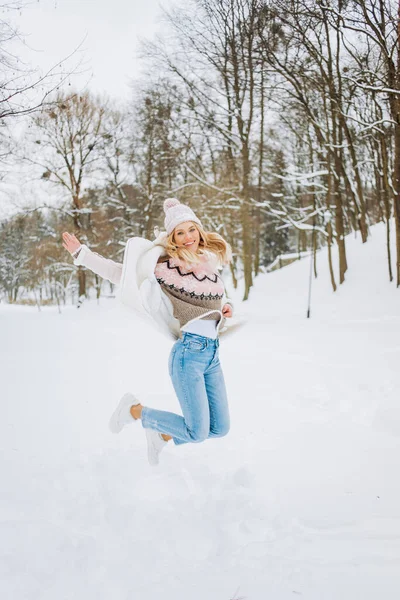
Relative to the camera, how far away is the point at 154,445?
322 cm

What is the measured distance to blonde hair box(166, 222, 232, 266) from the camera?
9.52ft

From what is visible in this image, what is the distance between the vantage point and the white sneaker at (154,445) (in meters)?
3.20

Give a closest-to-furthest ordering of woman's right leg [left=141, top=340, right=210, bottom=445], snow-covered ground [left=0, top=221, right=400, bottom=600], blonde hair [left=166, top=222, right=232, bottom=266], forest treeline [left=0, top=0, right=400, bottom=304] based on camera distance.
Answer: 1. snow-covered ground [left=0, top=221, right=400, bottom=600]
2. woman's right leg [left=141, top=340, right=210, bottom=445]
3. blonde hair [left=166, top=222, right=232, bottom=266]
4. forest treeline [left=0, top=0, right=400, bottom=304]

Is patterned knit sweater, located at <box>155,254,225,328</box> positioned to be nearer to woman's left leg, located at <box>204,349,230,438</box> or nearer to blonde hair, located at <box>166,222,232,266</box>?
blonde hair, located at <box>166,222,232,266</box>

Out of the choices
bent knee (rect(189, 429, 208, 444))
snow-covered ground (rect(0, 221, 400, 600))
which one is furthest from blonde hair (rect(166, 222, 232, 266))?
bent knee (rect(189, 429, 208, 444))

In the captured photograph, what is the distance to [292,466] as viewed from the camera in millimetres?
3365

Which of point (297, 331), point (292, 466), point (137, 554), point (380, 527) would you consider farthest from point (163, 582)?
point (297, 331)

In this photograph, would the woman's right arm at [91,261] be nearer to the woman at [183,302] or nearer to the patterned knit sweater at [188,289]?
the woman at [183,302]

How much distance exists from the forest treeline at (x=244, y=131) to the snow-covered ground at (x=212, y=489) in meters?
3.75

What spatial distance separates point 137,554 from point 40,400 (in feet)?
10.0

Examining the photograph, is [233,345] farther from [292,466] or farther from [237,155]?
[237,155]

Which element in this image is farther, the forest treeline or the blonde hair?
the forest treeline

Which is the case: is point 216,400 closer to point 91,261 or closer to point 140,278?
point 140,278

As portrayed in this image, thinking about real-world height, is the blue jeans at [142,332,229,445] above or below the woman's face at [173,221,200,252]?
below
